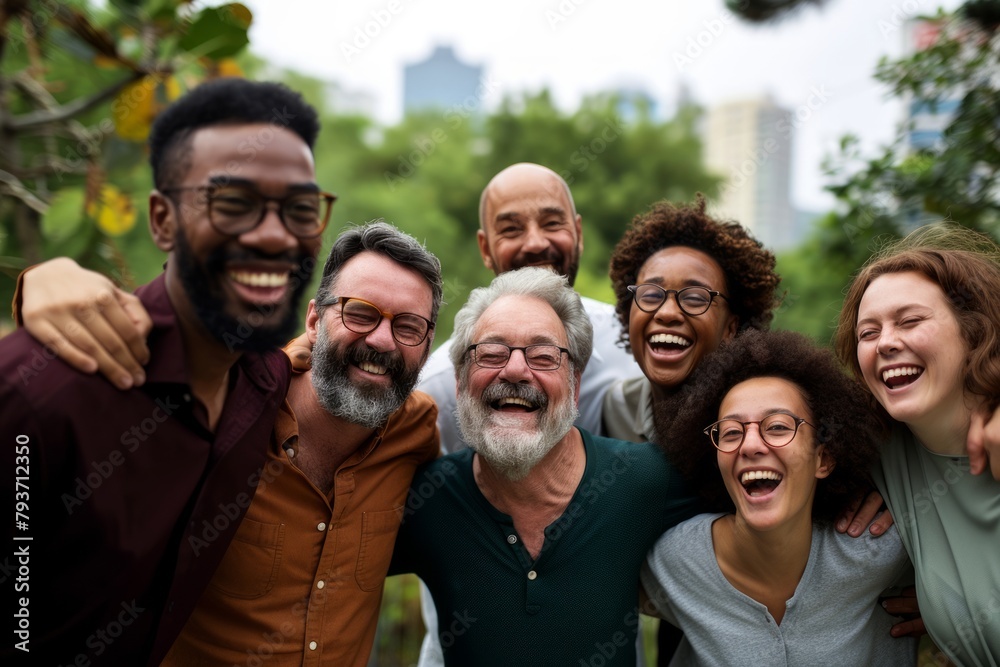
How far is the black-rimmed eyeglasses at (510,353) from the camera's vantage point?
136 inches

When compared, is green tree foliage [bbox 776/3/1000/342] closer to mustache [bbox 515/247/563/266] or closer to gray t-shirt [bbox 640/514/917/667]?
gray t-shirt [bbox 640/514/917/667]

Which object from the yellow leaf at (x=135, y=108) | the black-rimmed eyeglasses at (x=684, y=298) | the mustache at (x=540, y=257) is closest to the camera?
the black-rimmed eyeglasses at (x=684, y=298)

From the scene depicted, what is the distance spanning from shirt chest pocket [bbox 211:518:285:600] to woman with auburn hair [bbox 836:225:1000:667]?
90.5 inches

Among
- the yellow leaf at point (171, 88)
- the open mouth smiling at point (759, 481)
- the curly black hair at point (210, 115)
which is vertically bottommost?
the open mouth smiling at point (759, 481)

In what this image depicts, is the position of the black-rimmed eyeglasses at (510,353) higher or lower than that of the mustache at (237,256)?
lower

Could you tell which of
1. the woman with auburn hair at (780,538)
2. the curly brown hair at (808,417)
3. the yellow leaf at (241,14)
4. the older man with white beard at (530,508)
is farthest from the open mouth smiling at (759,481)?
the yellow leaf at (241,14)

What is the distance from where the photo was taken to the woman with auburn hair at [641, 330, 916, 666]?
9.96 feet

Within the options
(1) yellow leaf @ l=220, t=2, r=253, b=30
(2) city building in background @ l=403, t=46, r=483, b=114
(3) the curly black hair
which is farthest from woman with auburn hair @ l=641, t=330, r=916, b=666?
(2) city building in background @ l=403, t=46, r=483, b=114

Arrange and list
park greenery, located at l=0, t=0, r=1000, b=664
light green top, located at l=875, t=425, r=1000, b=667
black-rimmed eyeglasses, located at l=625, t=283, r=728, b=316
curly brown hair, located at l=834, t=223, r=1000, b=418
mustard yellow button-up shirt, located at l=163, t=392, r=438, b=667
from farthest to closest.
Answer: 1. park greenery, located at l=0, t=0, r=1000, b=664
2. black-rimmed eyeglasses, located at l=625, t=283, r=728, b=316
3. mustard yellow button-up shirt, located at l=163, t=392, r=438, b=667
4. curly brown hair, located at l=834, t=223, r=1000, b=418
5. light green top, located at l=875, t=425, r=1000, b=667

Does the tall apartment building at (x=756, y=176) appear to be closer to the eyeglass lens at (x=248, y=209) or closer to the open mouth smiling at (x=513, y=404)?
the open mouth smiling at (x=513, y=404)

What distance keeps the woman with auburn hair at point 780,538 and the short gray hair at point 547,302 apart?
596 mm

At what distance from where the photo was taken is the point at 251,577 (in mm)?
3016

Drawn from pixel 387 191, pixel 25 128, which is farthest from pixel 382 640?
pixel 387 191

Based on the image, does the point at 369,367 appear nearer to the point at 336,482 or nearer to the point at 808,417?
the point at 336,482
